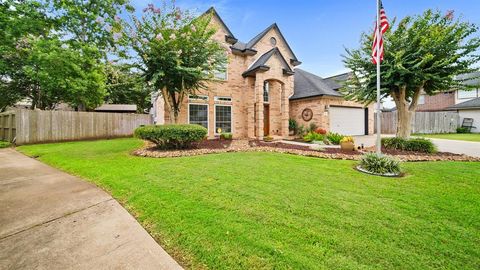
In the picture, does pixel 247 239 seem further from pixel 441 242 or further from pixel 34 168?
pixel 34 168

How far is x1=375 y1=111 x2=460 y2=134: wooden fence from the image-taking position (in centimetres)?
1998

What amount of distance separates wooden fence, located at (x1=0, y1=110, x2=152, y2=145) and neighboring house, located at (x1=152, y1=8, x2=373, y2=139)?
12.3 feet

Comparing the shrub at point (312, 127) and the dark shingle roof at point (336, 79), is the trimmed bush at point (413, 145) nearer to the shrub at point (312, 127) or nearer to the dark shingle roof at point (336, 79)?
the shrub at point (312, 127)

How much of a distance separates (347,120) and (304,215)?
50.1ft

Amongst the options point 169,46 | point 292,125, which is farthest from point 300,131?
point 169,46

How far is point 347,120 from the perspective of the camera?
639 inches

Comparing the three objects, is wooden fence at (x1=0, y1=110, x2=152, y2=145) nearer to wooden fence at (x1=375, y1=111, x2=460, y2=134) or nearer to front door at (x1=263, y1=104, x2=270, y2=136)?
front door at (x1=263, y1=104, x2=270, y2=136)

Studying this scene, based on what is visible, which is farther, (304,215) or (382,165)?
(382,165)

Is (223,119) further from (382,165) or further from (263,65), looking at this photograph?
(382,165)

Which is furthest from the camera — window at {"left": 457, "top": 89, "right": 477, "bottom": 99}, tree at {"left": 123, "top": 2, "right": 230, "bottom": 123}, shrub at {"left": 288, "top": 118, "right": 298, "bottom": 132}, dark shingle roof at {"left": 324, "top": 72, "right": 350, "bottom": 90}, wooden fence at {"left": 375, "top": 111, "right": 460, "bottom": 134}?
window at {"left": 457, "top": 89, "right": 477, "bottom": 99}

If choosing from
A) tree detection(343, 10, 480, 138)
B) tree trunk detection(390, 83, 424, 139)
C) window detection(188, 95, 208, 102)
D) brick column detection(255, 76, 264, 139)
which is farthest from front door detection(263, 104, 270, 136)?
tree trunk detection(390, 83, 424, 139)

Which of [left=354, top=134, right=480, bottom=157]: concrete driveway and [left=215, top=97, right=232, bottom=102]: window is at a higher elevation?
[left=215, top=97, right=232, bottom=102]: window

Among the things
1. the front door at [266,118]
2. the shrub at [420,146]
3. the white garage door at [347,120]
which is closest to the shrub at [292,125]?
the front door at [266,118]

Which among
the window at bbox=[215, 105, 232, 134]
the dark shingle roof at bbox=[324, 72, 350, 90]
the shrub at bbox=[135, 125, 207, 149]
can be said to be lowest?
the shrub at bbox=[135, 125, 207, 149]
